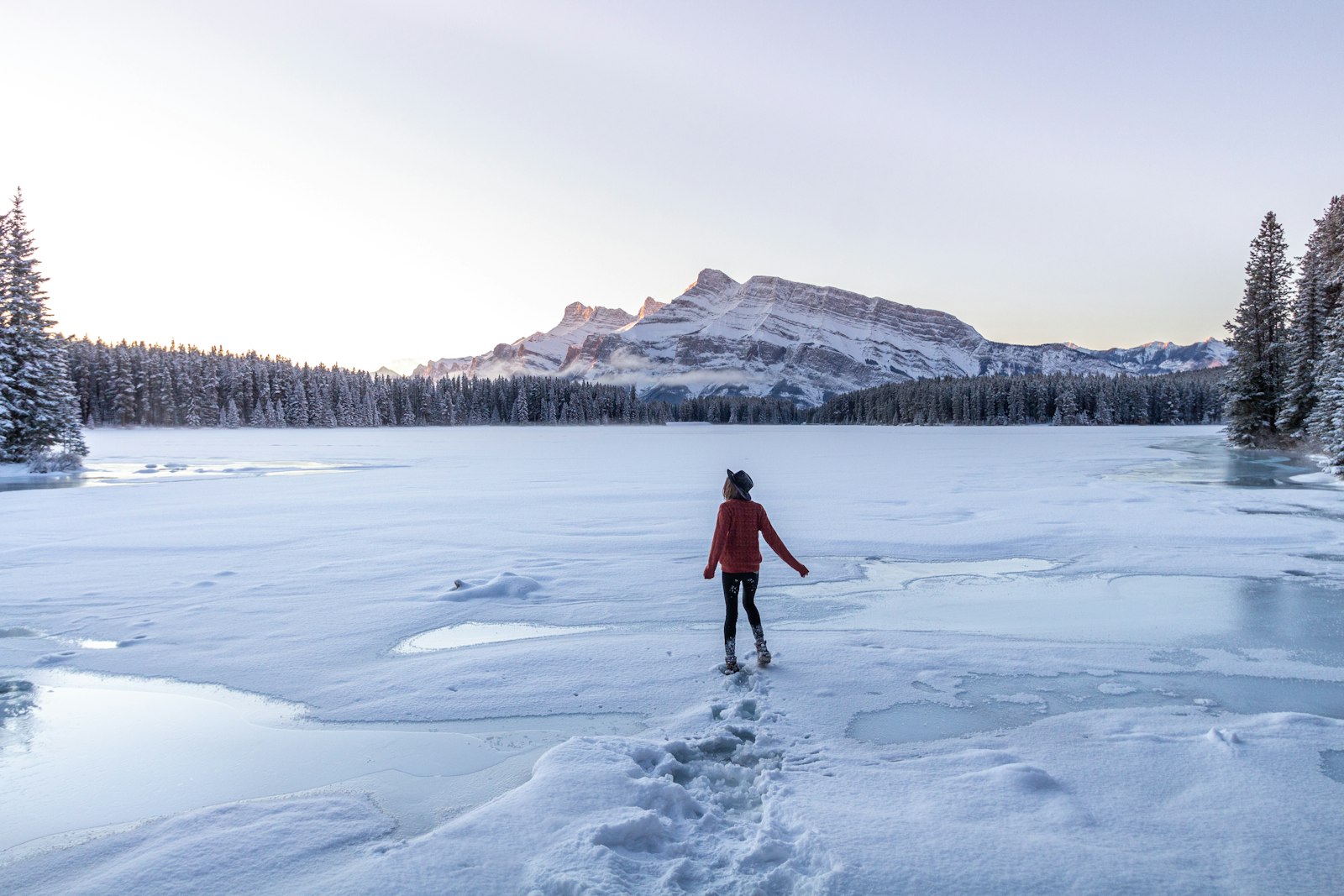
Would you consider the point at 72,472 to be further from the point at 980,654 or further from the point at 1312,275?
the point at 1312,275

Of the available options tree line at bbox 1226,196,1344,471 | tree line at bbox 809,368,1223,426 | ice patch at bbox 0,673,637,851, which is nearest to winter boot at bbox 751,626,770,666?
ice patch at bbox 0,673,637,851

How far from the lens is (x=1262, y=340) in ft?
136

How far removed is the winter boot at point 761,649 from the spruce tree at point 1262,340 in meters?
47.7

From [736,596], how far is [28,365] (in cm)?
4042

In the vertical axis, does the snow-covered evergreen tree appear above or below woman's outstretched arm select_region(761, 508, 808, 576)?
above

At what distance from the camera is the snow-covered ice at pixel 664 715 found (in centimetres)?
384

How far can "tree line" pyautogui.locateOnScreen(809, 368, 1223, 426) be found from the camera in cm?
12125

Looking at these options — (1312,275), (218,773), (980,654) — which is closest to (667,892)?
(218,773)

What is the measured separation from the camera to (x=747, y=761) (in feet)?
16.7

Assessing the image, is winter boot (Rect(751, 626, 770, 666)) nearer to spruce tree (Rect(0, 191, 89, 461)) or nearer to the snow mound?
the snow mound

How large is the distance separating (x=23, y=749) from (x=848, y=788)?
243 inches

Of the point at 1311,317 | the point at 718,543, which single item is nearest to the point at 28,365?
the point at 718,543

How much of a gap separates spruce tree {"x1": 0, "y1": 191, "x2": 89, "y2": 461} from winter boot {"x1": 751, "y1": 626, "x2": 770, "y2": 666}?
3883 centimetres

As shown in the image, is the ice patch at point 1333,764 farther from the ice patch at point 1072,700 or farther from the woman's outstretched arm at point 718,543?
the woman's outstretched arm at point 718,543
